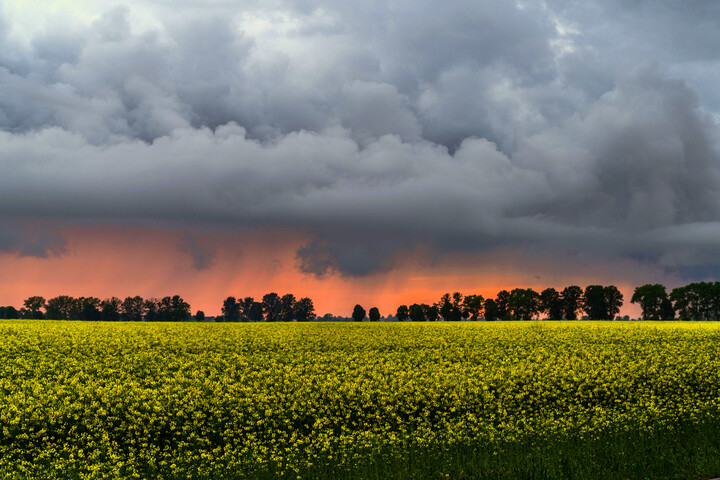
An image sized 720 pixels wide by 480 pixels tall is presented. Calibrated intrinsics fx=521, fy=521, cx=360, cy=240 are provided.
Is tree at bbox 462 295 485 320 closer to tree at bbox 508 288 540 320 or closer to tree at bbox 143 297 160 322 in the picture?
tree at bbox 508 288 540 320

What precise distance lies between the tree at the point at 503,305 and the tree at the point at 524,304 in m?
1.85

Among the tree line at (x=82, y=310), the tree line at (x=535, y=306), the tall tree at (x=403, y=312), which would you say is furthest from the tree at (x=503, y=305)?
the tree line at (x=82, y=310)

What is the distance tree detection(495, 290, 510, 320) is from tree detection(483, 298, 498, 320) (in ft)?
2.46

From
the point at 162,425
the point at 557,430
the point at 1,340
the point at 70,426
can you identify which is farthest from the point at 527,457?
the point at 1,340

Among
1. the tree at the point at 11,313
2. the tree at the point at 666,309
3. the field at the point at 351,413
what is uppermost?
the tree at the point at 666,309

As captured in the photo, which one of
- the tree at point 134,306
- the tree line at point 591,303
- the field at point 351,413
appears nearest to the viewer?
the field at point 351,413

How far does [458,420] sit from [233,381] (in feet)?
36.8

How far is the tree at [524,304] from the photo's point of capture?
14375 centimetres

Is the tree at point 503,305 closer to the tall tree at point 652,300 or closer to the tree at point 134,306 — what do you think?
the tall tree at point 652,300

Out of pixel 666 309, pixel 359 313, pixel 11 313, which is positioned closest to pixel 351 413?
pixel 666 309

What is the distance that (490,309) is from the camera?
501 feet

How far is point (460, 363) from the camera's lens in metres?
32.0

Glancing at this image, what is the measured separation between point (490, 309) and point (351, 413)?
449 ft

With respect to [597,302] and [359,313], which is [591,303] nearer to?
[597,302]
